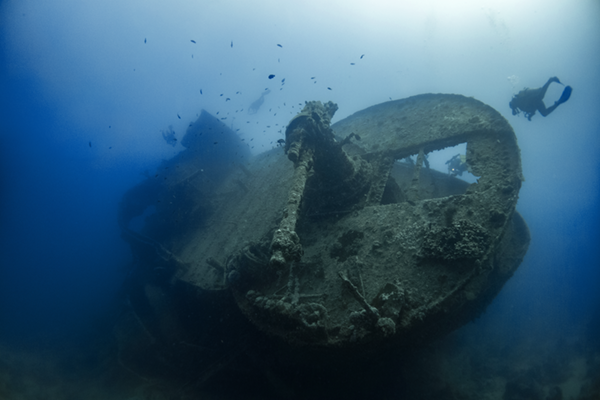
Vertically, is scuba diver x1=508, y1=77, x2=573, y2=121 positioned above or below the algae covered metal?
above

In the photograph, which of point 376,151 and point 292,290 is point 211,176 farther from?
point 292,290

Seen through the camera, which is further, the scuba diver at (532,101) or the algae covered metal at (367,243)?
the scuba diver at (532,101)

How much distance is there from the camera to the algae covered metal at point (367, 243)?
3531 mm

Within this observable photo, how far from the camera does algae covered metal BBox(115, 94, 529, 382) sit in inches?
139

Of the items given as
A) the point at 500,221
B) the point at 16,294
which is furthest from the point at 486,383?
Result: the point at 16,294

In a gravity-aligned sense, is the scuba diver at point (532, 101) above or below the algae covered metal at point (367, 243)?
above

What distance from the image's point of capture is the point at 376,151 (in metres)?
7.62

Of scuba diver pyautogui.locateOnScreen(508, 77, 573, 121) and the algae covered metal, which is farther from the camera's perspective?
scuba diver pyautogui.locateOnScreen(508, 77, 573, 121)

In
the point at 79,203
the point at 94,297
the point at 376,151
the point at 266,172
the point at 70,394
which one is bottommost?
the point at 79,203

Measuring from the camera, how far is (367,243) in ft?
15.8

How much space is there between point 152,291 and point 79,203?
85615 mm

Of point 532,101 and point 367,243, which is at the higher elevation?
point 532,101

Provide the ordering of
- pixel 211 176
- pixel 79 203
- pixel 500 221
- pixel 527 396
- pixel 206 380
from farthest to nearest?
pixel 79 203 → pixel 211 176 → pixel 527 396 → pixel 206 380 → pixel 500 221

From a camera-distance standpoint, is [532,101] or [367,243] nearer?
[367,243]
